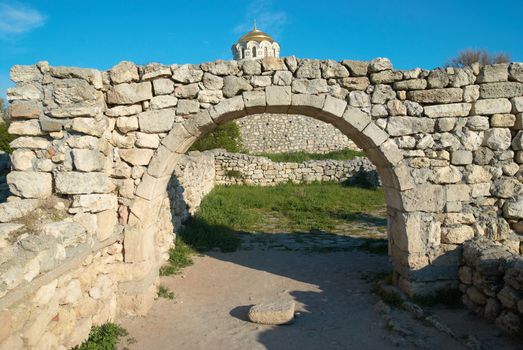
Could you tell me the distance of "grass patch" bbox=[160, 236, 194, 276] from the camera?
6.73 meters

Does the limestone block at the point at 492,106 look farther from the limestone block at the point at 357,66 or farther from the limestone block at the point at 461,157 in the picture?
the limestone block at the point at 357,66

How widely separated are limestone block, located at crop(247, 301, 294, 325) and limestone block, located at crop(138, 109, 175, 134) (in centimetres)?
258

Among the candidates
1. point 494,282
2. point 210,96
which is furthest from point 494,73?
point 210,96

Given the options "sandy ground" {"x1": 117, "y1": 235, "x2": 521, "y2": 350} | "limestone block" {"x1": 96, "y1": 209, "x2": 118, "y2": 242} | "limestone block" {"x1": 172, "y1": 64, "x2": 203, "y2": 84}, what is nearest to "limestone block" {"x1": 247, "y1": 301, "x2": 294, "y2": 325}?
"sandy ground" {"x1": 117, "y1": 235, "x2": 521, "y2": 350}

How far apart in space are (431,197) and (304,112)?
2.02 m

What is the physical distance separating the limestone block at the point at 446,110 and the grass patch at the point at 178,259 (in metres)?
4.74

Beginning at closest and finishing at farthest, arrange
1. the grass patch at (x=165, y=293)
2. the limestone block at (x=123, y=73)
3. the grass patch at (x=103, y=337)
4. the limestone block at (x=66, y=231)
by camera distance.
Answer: the limestone block at (x=66, y=231) < the grass patch at (x=103, y=337) < the limestone block at (x=123, y=73) < the grass patch at (x=165, y=293)

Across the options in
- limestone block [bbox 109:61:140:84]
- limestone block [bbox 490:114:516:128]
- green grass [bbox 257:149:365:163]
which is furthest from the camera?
green grass [bbox 257:149:365:163]

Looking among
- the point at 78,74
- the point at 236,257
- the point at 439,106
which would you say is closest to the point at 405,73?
the point at 439,106

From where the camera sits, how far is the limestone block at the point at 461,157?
16.7 ft

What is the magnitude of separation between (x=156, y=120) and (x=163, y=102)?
0.25 m

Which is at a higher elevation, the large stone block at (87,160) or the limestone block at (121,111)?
the limestone block at (121,111)

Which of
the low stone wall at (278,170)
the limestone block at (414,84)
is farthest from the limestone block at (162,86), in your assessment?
the low stone wall at (278,170)

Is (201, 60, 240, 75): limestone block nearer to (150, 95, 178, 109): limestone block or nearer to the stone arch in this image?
the stone arch
